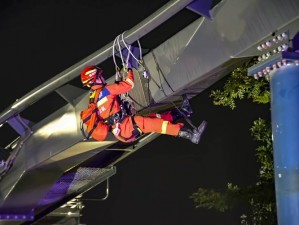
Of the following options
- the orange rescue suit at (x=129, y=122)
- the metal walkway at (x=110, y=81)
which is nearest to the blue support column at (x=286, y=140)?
the metal walkway at (x=110, y=81)

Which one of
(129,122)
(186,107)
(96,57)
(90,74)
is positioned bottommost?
(129,122)

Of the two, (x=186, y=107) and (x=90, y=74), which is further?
(x=186, y=107)

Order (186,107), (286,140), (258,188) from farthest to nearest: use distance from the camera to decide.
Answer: (258,188) < (186,107) < (286,140)

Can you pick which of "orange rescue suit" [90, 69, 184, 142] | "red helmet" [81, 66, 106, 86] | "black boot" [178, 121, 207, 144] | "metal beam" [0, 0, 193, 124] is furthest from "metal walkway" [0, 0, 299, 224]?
"black boot" [178, 121, 207, 144]

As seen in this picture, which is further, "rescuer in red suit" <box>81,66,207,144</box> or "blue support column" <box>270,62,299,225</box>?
"rescuer in red suit" <box>81,66,207,144</box>

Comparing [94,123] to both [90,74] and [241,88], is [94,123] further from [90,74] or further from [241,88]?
[241,88]

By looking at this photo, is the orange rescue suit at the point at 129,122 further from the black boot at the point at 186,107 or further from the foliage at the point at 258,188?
the foliage at the point at 258,188

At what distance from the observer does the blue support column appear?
525cm

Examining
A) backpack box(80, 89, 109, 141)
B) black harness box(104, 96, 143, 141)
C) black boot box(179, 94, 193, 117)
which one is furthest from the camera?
black boot box(179, 94, 193, 117)

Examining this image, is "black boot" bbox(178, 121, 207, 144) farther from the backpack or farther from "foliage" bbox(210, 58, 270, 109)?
"foliage" bbox(210, 58, 270, 109)


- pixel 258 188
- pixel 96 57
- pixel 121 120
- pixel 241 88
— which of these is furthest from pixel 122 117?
pixel 258 188

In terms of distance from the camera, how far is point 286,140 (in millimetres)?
5387

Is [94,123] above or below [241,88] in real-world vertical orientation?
below

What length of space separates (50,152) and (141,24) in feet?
9.30
